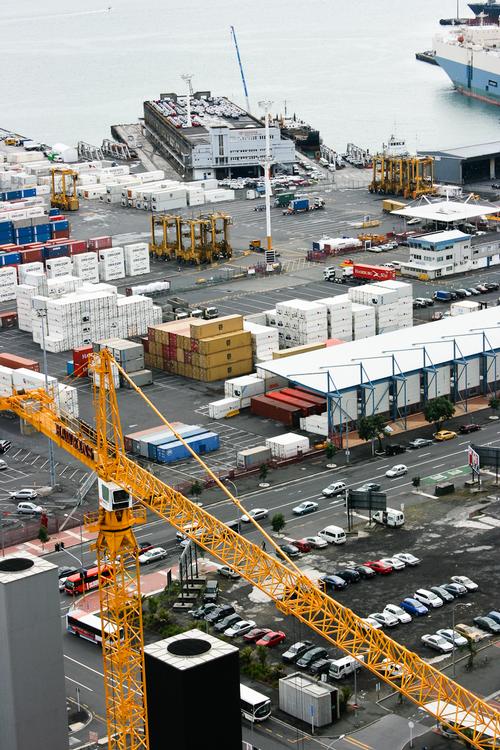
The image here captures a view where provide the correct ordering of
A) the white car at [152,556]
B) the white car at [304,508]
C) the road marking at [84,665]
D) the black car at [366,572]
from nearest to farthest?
1. the road marking at [84,665]
2. the black car at [366,572]
3. the white car at [152,556]
4. the white car at [304,508]

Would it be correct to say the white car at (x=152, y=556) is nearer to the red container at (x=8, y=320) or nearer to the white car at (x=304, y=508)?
the white car at (x=304, y=508)

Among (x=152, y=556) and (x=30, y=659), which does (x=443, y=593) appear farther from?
(x=30, y=659)

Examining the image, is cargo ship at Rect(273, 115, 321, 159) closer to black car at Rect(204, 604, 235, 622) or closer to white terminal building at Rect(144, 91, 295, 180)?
white terminal building at Rect(144, 91, 295, 180)

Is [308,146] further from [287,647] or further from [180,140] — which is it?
[287,647]

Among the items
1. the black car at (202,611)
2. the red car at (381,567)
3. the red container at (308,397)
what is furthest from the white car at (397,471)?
the black car at (202,611)

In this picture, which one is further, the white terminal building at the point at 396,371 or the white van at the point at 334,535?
the white terminal building at the point at 396,371

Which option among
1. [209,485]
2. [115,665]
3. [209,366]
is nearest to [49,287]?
[209,366]
